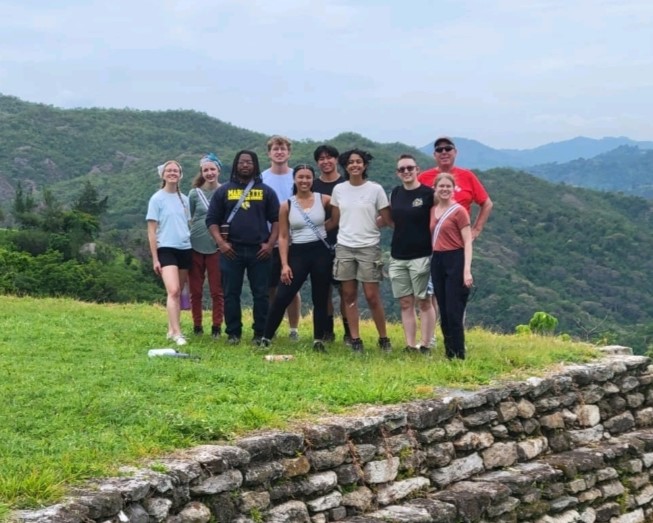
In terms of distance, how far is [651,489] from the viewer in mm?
7406

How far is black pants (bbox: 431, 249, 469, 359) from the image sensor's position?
274 inches

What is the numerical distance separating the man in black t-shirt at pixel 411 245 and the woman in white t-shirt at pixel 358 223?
0.48 ft

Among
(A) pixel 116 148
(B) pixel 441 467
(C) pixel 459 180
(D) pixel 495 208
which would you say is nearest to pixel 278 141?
(C) pixel 459 180

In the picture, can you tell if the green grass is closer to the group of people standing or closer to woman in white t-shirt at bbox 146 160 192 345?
the group of people standing

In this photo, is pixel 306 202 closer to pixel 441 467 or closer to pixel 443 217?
pixel 443 217

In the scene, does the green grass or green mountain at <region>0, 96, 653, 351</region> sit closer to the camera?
the green grass

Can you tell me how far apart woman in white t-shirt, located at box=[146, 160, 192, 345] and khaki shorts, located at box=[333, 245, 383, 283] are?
4.90ft

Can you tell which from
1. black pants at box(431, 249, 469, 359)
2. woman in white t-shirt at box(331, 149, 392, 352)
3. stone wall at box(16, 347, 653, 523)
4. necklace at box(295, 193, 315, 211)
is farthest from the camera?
necklace at box(295, 193, 315, 211)

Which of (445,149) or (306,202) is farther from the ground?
(445,149)

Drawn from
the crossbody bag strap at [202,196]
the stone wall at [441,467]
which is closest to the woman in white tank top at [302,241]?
the crossbody bag strap at [202,196]

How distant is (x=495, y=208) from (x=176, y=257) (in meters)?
49.4

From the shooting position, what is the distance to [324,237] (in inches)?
291

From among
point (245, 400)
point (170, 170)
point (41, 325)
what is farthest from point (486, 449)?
point (41, 325)

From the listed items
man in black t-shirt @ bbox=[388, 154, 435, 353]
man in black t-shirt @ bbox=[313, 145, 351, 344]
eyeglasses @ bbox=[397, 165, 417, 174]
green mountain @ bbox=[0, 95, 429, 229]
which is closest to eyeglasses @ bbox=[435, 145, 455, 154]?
man in black t-shirt @ bbox=[388, 154, 435, 353]
